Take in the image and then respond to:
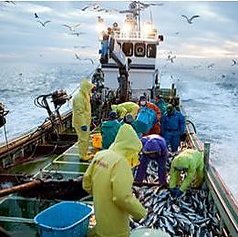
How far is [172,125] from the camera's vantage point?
28.5ft

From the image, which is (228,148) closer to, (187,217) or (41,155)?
(41,155)

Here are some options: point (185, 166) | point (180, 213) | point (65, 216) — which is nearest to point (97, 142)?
point (185, 166)

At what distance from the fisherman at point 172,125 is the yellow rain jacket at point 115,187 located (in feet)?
17.0

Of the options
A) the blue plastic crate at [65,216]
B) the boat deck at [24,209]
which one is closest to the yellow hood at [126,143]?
the blue plastic crate at [65,216]

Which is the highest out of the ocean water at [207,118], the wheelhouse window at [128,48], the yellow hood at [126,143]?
the wheelhouse window at [128,48]

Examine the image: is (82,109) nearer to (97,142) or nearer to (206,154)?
(97,142)

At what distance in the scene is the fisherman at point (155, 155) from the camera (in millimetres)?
6305

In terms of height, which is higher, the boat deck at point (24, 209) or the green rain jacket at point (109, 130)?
the green rain jacket at point (109, 130)

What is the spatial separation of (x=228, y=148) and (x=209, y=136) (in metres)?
2.53

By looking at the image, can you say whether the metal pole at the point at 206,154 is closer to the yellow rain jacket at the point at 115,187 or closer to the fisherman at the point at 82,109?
the fisherman at the point at 82,109

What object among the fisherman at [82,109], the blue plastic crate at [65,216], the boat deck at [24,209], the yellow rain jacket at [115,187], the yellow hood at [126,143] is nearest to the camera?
the yellow rain jacket at [115,187]

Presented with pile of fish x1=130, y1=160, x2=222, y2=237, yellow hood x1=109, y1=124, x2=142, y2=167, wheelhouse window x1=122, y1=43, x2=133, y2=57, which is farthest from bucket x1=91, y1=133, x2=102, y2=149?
wheelhouse window x1=122, y1=43, x2=133, y2=57

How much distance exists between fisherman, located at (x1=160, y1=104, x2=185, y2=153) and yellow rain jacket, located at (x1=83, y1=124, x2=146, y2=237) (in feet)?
17.0

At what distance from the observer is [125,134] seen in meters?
3.49
